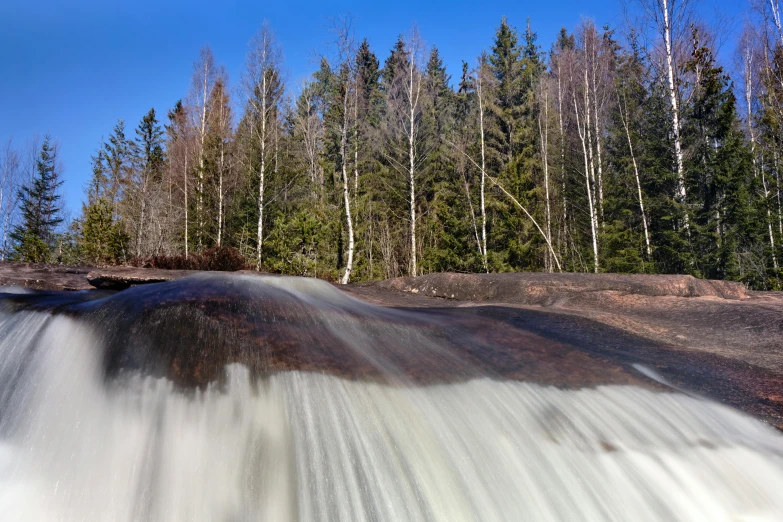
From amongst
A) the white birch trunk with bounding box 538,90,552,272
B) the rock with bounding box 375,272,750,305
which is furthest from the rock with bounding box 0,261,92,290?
the white birch trunk with bounding box 538,90,552,272

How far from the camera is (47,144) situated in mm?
35906

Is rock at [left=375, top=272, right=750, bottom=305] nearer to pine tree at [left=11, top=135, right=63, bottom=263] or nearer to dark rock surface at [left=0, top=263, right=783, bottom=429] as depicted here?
dark rock surface at [left=0, top=263, right=783, bottom=429]

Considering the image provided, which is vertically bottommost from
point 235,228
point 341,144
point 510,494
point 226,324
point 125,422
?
point 510,494

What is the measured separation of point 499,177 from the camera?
776 inches

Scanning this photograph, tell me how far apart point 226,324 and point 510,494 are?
186 centimetres

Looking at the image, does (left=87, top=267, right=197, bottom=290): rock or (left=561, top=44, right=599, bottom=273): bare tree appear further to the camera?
(left=561, top=44, right=599, bottom=273): bare tree

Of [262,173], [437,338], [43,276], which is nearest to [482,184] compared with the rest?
[262,173]

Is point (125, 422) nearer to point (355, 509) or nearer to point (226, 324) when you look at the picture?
point (226, 324)

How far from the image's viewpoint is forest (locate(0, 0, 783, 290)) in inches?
574

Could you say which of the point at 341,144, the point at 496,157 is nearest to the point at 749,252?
the point at 496,157

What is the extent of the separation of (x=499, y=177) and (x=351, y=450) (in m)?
18.9

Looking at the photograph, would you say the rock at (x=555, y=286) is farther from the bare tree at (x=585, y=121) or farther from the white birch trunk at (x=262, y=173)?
the white birch trunk at (x=262, y=173)

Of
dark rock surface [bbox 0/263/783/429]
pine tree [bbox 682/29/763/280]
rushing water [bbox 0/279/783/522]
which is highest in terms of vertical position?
pine tree [bbox 682/29/763/280]

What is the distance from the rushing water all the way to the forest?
947cm
